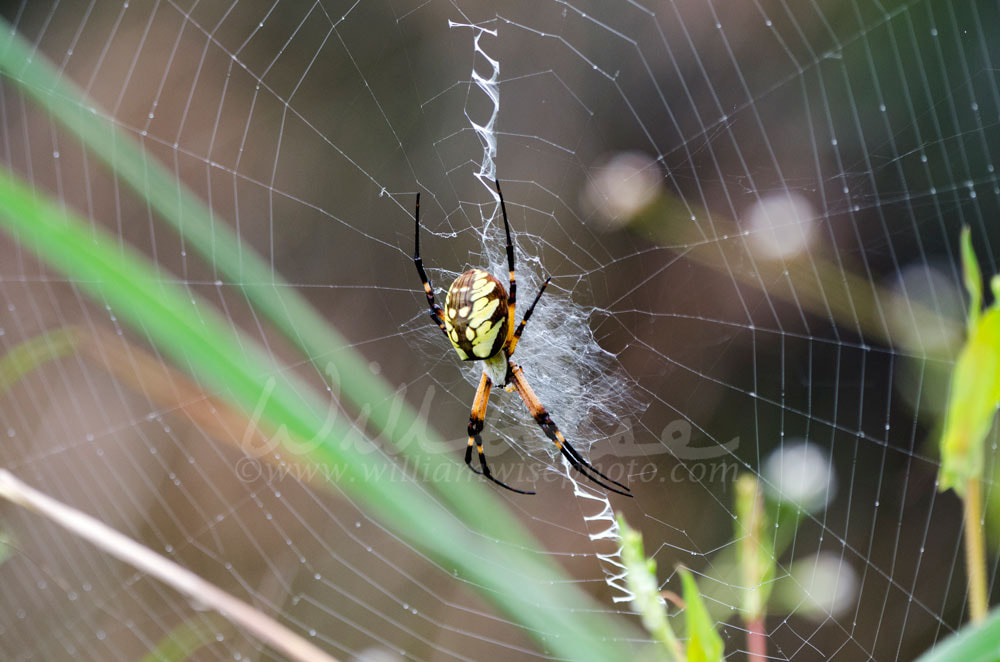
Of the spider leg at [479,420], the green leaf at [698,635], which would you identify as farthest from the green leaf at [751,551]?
the spider leg at [479,420]

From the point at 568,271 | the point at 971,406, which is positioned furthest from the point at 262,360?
the point at 568,271

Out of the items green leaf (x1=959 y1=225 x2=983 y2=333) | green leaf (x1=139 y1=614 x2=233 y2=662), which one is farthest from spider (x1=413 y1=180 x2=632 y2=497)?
green leaf (x1=959 y1=225 x2=983 y2=333)

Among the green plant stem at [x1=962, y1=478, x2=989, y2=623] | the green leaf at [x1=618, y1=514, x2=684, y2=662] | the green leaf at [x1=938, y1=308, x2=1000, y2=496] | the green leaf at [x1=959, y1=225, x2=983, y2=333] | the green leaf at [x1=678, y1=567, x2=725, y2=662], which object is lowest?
the green plant stem at [x1=962, y1=478, x2=989, y2=623]

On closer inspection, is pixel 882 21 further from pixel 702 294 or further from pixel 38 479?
pixel 38 479

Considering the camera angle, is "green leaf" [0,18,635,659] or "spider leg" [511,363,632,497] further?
"spider leg" [511,363,632,497]

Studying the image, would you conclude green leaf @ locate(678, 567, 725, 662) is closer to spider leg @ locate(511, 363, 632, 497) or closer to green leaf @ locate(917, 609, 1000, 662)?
green leaf @ locate(917, 609, 1000, 662)

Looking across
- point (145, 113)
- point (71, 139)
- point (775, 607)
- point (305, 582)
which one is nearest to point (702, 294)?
point (775, 607)

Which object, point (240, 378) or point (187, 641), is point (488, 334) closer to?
point (240, 378)

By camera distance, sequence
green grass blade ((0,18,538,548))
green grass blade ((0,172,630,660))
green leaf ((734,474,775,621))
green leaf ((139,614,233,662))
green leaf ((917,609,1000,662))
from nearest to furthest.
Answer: green leaf ((917,609,1000,662)) → green leaf ((734,474,775,621)) → green grass blade ((0,172,630,660)) → green grass blade ((0,18,538,548)) → green leaf ((139,614,233,662))
